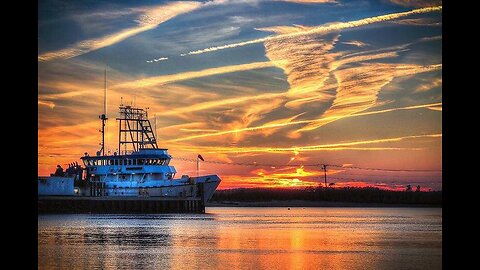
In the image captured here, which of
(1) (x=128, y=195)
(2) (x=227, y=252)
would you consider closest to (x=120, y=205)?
(1) (x=128, y=195)

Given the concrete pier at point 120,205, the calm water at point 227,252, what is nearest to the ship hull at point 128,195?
the concrete pier at point 120,205

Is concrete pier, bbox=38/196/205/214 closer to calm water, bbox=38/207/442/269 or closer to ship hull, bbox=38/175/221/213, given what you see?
ship hull, bbox=38/175/221/213

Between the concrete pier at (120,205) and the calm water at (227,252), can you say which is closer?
the calm water at (227,252)

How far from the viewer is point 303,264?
955 inches

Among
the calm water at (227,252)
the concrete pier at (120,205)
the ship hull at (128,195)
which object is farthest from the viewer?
the ship hull at (128,195)

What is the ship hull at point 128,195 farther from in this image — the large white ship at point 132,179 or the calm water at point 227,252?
the calm water at point 227,252

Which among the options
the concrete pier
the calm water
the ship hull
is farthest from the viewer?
the ship hull

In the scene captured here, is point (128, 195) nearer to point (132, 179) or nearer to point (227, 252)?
point (132, 179)

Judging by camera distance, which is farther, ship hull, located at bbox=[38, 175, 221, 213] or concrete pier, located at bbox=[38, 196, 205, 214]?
ship hull, located at bbox=[38, 175, 221, 213]

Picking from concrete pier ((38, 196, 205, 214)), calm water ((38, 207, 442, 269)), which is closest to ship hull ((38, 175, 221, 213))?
concrete pier ((38, 196, 205, 214))

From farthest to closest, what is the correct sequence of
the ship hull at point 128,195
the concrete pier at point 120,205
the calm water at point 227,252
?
the ship hull at point 128,195, the concrete pier at point 120,205, the calm water at point 227,252
